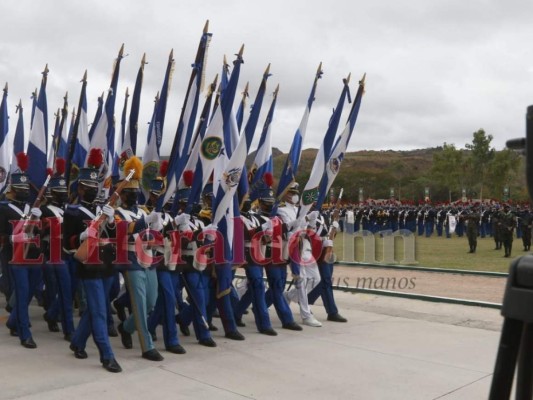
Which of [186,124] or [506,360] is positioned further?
[186,124]

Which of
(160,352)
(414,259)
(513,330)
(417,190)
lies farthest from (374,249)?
(417,190)

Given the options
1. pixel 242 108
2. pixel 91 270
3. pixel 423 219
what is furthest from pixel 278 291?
pixel 423 219

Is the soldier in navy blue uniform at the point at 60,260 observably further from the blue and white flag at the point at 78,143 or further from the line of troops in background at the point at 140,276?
the blue and white flag at the point at 78,143

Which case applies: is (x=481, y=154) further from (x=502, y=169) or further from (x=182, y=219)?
(x=182, y=219)

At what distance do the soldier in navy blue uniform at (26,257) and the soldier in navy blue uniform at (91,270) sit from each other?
0.86 meters

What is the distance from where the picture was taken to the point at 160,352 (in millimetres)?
6223

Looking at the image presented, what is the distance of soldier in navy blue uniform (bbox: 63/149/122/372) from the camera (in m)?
5.49

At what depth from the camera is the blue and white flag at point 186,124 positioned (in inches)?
270

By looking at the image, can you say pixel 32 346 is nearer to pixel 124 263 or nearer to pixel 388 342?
pixel 124 263

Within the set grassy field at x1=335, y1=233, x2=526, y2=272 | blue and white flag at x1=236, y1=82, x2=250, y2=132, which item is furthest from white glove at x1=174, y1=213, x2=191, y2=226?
grassy field at x1=335, y1=233, x2=526, y2=272

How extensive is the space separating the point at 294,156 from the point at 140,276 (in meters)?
3.53

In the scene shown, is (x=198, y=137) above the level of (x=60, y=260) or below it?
above

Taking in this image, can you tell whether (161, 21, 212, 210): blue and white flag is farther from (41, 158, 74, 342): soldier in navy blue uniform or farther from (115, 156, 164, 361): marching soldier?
(41, 158, 74, 342): soldier in navy blue uniform

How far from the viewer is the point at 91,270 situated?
18.3 ft
